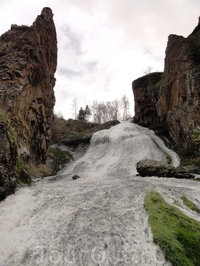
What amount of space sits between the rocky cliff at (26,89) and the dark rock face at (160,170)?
8105 millimetres

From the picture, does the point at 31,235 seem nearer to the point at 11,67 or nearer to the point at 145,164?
the point at 145,164

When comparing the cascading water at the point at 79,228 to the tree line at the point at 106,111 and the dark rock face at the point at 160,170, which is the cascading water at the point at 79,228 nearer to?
the dark rock face at the point at 160,170

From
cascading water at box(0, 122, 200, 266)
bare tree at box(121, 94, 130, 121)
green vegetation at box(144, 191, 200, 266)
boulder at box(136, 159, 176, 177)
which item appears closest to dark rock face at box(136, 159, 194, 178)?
boulder at box(136, 159, 176, 177)

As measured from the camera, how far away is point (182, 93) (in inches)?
812

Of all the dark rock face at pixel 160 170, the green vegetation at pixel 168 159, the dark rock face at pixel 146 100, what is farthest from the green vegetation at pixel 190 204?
the dark rock face at pixel 146 100

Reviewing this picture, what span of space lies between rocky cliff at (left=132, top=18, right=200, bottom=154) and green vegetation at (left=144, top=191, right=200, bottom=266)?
12.7 m

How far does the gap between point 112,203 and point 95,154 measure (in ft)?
56.6

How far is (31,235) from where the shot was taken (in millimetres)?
6332

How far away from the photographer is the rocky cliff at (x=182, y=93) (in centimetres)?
1861

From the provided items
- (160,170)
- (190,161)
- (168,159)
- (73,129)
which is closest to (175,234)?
(160,170)

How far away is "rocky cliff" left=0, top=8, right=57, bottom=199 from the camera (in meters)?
12.9

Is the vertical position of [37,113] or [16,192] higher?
[37,113]

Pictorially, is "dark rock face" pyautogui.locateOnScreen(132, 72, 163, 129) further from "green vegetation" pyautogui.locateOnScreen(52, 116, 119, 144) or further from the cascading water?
the cascading water

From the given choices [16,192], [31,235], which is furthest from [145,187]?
[16,192]
